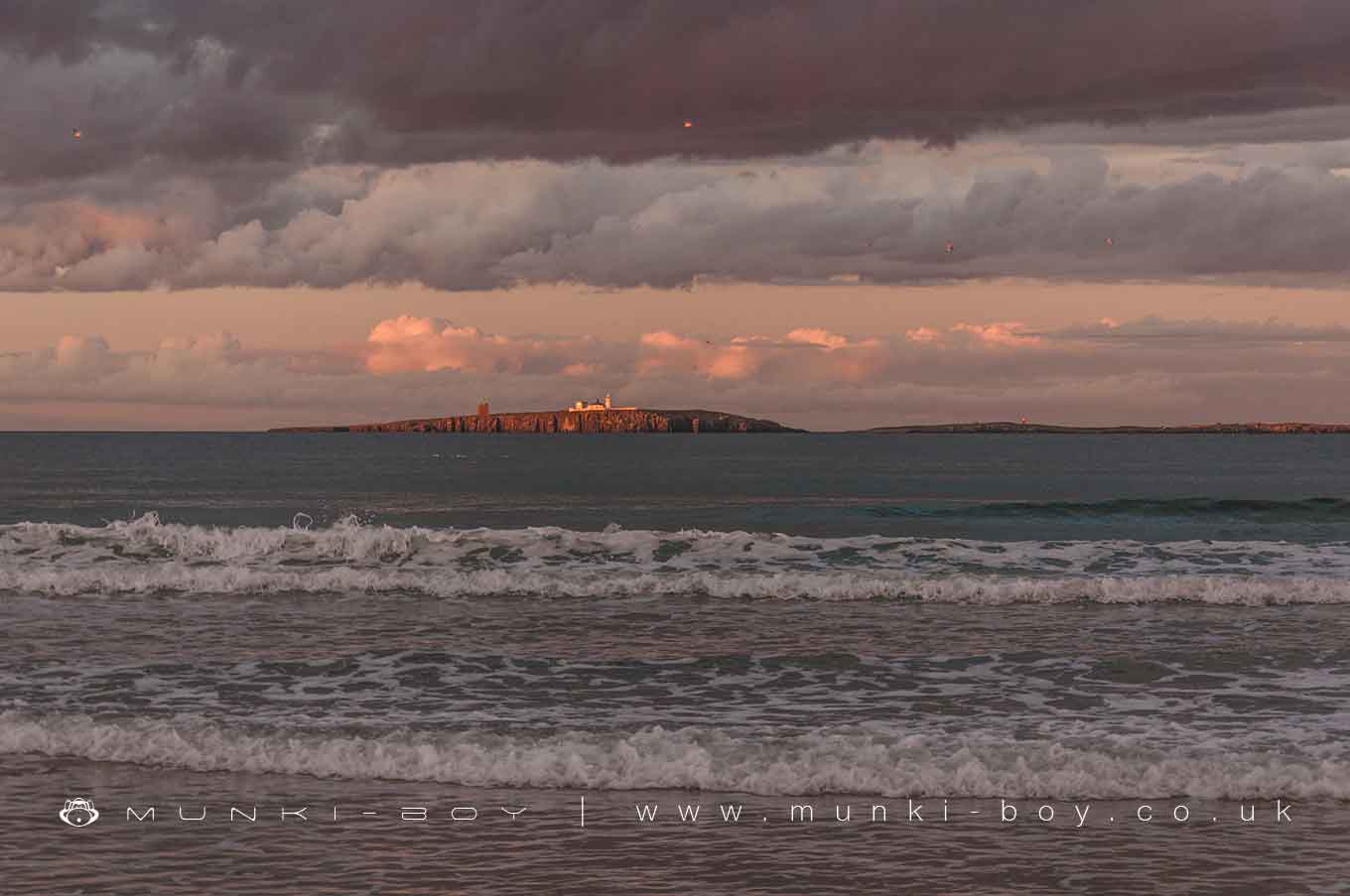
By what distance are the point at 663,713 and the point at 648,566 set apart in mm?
16716

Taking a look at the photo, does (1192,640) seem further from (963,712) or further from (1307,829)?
(1307,829)

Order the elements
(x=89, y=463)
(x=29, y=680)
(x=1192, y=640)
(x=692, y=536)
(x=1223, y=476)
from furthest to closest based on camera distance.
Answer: (x=89, y=463), (x=1223, y=476), (x=692, y=536), (x=1192, y=640), (x=29, y=680)

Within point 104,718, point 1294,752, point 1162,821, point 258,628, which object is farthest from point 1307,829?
point 258,628

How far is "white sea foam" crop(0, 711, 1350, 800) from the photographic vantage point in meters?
13.5

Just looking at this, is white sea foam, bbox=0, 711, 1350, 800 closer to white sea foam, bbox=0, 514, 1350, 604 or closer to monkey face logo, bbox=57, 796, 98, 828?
monkey face logo, bbox=57, 796, 98, 828

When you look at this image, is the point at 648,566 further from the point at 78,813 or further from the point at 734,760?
the point at 78,813

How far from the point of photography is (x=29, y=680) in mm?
19094

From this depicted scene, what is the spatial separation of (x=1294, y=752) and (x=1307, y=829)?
9.38ft

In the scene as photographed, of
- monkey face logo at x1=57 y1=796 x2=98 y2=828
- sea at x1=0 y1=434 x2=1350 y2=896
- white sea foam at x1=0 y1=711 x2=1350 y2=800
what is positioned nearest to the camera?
sea at x1=0 y1=434 x2=1350 y2=896

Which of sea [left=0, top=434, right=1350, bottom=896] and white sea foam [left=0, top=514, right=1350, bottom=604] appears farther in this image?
white sea foam [left=0, top=514, right=1350, bottom=604]

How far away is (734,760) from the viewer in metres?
14.1

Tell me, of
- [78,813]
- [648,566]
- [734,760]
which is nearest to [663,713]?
[734,760]

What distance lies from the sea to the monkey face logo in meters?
0.05

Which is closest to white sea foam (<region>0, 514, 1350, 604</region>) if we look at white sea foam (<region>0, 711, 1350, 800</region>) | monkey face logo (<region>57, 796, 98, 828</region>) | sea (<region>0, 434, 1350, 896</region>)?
sea (<region>0, 434, 1350, 896</region>)
